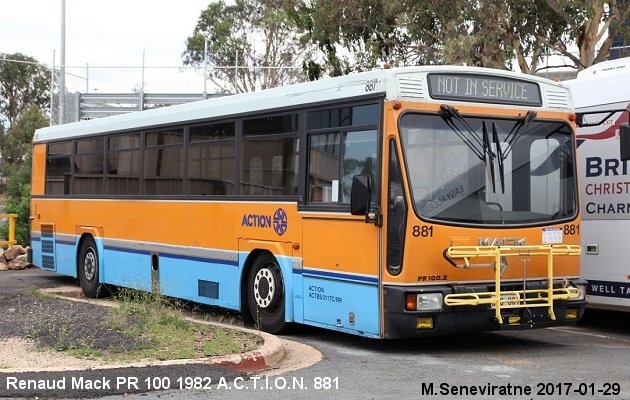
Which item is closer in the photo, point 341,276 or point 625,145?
point 625,145

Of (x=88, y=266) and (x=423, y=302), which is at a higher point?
(x=423, y=302)

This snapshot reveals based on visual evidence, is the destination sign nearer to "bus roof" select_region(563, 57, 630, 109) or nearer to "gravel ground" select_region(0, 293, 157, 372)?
"bus roof" select_region(563, 57, 630, 109)

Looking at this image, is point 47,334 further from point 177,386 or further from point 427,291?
point 427,291

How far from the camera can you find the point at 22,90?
69.6 meters

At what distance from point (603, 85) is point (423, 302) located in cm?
446

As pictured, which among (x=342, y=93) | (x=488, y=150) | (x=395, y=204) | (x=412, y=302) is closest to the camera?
(x=412, y=302)

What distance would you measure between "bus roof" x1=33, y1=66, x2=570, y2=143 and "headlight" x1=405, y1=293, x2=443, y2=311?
2.07m

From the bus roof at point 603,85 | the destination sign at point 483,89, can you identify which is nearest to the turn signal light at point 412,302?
the destination sign at point 483,89

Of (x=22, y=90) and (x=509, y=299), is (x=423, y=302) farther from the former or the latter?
(x=22, y=90)

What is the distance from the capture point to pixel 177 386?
779cm

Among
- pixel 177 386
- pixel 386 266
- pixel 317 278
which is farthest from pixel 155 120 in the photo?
pixel 177 386

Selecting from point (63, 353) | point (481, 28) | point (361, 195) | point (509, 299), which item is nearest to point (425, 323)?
point (509, 299)

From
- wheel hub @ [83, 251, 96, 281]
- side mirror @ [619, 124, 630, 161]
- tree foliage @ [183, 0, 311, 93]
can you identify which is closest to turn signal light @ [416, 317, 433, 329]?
side mirror @ [619, 124, 630, 161]

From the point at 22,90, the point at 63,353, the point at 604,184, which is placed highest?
the point at 22,90
